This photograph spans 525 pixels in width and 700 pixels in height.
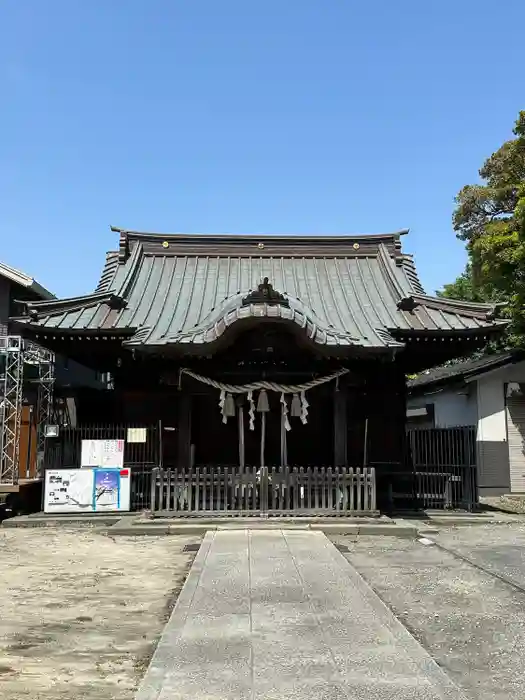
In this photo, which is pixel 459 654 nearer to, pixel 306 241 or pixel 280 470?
pixel 280 470

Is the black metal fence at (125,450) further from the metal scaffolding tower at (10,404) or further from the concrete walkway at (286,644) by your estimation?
the concrete walkway at (286,644)

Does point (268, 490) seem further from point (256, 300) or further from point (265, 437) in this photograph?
point (256, 300)

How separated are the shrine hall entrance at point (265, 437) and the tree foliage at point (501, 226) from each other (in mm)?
Answer: 6804

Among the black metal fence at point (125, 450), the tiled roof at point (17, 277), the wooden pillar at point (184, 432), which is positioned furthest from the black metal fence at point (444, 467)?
the tiled roof at point (17, 277)

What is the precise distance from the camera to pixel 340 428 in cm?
1440

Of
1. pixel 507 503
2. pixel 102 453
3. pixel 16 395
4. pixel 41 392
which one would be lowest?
pixel 507 503

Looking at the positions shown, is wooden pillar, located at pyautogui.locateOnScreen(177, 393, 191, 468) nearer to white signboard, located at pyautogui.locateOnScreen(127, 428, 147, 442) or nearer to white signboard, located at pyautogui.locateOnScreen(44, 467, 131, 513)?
white signboard, located at pyautogui.locateOnScreen(127, 428, 147, 442)

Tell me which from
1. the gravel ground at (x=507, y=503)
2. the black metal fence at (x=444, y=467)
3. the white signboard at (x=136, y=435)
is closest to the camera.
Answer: the white signboard at (x=136, y=435)

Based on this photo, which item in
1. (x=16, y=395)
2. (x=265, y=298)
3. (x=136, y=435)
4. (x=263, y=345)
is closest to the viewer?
(x=265, y=298)

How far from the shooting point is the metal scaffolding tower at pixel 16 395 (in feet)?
55.5

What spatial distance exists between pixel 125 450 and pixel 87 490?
1.42 metres

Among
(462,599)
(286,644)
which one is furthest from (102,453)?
(286,644)

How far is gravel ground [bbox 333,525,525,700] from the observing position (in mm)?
5234

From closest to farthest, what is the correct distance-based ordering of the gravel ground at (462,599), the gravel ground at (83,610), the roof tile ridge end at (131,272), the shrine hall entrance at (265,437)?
the gravel ground at (83,610) → the gravel ground at (462,599) → the shrine hall entrance at (265,437) → the roof tile ridge end at (131,272)
